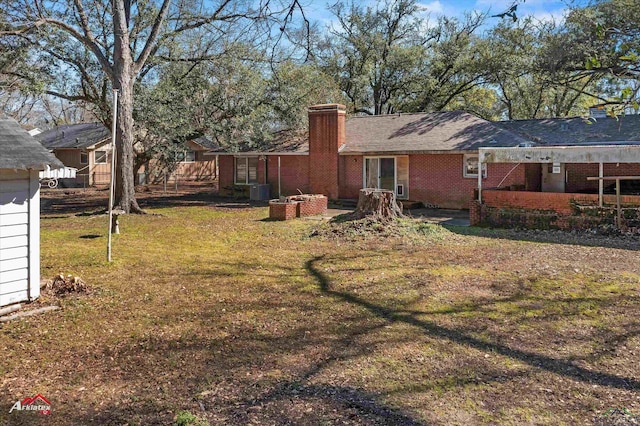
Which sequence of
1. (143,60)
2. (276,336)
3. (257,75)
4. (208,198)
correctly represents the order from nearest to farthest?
(276,336) → (143,60) → (257,75) → (208,198)

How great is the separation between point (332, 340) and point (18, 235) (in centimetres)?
428

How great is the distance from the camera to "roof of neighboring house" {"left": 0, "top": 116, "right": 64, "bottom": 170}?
19.7 feet

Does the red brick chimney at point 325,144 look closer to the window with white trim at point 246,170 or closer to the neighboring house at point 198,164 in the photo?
the window with white trim at point 246,170

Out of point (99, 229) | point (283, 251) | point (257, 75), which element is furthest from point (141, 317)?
point (257, 75)

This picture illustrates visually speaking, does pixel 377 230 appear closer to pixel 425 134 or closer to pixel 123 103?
pixel 425 134

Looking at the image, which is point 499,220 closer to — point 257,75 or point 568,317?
point 568,317

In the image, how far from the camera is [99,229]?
47.4ft

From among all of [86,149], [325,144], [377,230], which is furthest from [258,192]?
[86,149]

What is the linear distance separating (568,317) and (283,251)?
624 centimetres

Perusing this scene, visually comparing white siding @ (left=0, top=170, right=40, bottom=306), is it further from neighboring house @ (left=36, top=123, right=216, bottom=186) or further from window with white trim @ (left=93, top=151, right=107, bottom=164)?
window with white trim @ (left=93, top=151, right=107, bottom=164)

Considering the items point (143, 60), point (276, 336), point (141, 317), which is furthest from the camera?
point (143, 60)

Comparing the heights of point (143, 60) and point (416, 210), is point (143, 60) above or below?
above

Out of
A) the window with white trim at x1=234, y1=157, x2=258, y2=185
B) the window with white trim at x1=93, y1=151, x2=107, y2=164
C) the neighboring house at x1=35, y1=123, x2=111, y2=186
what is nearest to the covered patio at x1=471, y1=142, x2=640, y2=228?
the window with white trim at x1=234, y1=157, x2=258, y2=185

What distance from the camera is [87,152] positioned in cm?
3431
